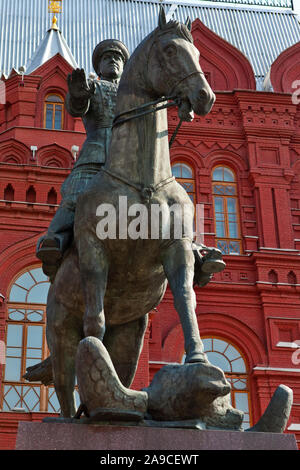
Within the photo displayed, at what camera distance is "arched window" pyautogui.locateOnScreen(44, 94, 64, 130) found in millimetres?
21406

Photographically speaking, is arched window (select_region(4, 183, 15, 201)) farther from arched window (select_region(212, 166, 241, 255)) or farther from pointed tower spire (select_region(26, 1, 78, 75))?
arched window (select_region(212, 166, 241, 255))

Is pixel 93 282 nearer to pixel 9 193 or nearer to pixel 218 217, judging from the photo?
pixel 9 193

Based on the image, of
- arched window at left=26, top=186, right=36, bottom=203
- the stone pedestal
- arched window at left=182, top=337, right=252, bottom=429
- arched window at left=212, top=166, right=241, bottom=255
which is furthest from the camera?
arched window at left=212, top=166, right=241, bottom=255

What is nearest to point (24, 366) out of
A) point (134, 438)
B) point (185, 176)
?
point (185, 176)

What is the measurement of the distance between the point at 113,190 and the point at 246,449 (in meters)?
1.93

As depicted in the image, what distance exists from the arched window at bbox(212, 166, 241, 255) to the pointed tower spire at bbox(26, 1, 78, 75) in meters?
5.17

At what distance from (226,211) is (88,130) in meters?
15.0

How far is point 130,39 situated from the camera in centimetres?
2538

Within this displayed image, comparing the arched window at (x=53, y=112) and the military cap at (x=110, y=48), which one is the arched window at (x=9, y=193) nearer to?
the arched window at (x=53, y=112)

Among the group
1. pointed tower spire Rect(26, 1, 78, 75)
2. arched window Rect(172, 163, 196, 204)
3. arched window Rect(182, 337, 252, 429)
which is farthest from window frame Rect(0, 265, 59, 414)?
pointed tower spire Rect(26, 1, 78, 75)

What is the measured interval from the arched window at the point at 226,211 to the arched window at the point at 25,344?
5.18 metres

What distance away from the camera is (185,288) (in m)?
5.21

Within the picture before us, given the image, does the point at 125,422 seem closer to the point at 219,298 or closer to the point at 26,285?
the point at 26,285

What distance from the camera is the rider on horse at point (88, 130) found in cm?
572
